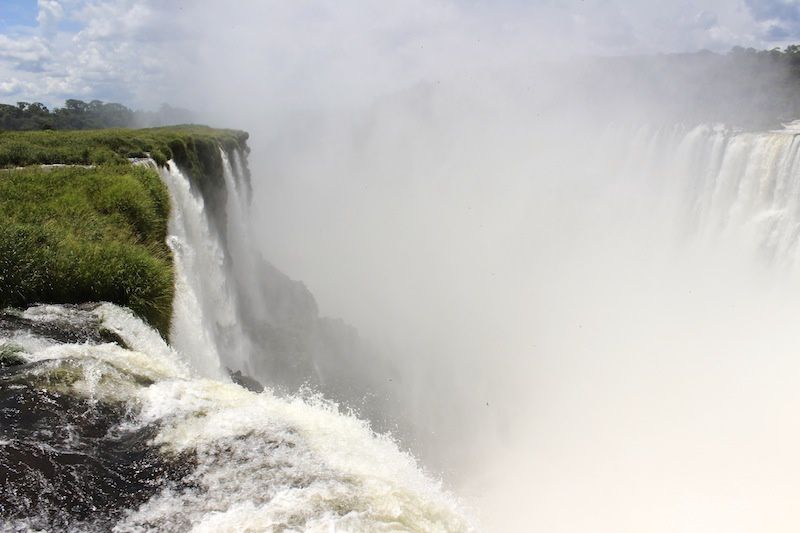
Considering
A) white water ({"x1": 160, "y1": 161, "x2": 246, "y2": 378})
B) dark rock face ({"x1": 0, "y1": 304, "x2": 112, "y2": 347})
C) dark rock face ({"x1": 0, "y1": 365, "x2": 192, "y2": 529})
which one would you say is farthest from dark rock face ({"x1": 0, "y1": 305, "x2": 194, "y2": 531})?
white water ({"x1": 160, "y1": 161, "x2": 246, "y2": 378})

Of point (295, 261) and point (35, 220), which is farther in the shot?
point (295, 261)

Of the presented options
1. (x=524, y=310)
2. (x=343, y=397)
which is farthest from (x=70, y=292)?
(x=524, y=310)

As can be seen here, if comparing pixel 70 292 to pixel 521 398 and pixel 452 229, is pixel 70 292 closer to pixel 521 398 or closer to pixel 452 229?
pixel 521 398

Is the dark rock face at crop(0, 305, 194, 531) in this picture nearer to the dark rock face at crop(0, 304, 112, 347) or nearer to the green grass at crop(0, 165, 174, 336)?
the dark rock face at crop(0, 304, 112, 347)

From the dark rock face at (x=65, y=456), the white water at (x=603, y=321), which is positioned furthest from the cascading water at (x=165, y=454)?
the white water at (x=603, y=321)

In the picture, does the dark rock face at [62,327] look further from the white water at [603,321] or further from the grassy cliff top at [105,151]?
the white water at [603,321]
